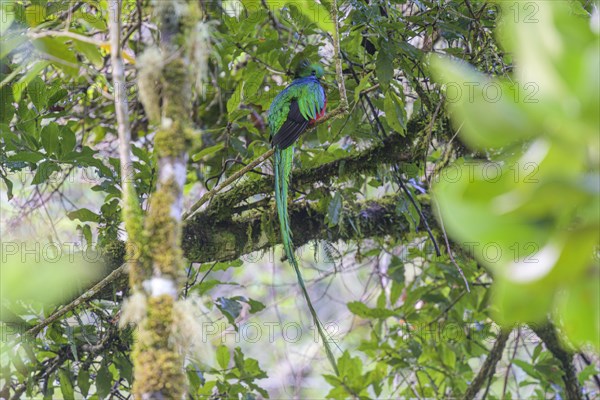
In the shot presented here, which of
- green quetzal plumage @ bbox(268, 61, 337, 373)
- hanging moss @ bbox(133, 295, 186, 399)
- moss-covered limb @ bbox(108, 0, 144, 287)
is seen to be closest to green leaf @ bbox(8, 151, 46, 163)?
green quetzal plumage @ bbox(268, 61, 337, 373)

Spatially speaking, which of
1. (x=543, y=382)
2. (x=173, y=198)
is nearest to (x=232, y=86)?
(x=543, y=382)

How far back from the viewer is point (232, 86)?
387 cm

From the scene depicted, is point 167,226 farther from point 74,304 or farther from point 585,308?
point 74,304

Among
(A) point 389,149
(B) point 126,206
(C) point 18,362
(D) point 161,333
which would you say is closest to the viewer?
(D) point 161,333

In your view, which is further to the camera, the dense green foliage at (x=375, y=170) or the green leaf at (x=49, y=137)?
the green leaf at (x=49, y=137)

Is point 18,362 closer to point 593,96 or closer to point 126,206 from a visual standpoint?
point 126,206

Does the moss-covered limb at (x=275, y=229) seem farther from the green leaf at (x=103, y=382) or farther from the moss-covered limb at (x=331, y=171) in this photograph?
the green leaf at (x=103, y=382)

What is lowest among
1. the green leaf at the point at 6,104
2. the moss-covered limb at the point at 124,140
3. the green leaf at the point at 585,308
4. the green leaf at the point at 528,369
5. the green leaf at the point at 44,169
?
the green leaf at the point at 585,308

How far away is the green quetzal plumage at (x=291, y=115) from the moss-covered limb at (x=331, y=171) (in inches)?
5.0

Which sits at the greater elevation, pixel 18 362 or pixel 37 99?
pixel 37 99

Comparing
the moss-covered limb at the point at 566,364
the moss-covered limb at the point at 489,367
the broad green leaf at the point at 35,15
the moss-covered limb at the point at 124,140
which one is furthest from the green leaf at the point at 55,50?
the moss-covered limb at the point at 566,364

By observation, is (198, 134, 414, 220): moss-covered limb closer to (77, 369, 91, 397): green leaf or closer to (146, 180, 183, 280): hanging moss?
(77, 369, 91, 397): green leaf

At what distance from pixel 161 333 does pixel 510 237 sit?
67 centimetres

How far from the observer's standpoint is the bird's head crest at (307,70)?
3248 millimetres
